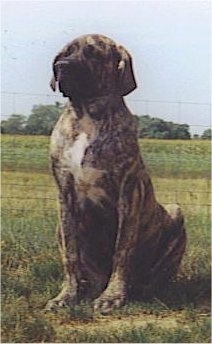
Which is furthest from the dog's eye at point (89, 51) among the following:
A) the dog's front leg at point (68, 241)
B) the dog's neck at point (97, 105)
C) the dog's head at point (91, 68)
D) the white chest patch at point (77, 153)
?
the dog's front leg at point (68, 241)

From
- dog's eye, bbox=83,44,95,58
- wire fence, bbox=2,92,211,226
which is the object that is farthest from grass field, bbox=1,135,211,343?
dog's eye, bbox=83,44,95,58

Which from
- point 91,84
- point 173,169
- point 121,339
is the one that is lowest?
point 121,339

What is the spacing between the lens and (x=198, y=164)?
3572mm

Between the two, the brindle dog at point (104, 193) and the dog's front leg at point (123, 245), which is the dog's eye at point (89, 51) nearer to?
the brindle dog at point (104, 193)

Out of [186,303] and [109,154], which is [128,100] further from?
[186,303]

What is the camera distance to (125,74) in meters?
3.48

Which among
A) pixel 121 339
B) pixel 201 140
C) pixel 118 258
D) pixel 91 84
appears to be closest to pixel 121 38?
pixel 91 84

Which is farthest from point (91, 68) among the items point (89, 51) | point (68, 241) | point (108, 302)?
point (108, 302)

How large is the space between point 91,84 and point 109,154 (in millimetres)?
212

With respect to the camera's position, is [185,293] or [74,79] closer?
[74,79]

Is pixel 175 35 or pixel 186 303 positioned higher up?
pixel 175 35

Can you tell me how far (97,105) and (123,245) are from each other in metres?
0.42

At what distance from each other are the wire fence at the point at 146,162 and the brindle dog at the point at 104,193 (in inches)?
1.3

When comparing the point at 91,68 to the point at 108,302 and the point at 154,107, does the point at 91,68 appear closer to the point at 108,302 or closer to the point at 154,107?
the point at 154,107
